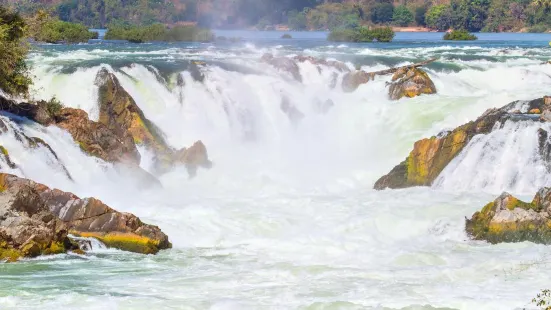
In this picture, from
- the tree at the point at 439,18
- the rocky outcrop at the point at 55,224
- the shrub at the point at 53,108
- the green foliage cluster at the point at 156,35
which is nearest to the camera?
the rocky outcrop at the point at 55,224

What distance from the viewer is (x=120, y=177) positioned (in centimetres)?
2573

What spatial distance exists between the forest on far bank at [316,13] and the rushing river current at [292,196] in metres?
59.5

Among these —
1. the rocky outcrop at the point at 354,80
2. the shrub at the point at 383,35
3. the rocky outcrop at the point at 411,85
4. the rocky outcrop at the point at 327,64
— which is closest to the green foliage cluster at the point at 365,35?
the shrub at the point at 383,35

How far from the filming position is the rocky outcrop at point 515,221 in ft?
62.8

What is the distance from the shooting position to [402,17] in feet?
453

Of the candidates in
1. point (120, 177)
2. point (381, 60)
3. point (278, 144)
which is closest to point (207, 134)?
point (278, 144)

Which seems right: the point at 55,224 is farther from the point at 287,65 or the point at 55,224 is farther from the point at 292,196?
the point at 287,65

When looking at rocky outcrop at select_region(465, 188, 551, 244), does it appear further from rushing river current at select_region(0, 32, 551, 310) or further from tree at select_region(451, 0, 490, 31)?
tree at select_region(451, 0, 490, 31)

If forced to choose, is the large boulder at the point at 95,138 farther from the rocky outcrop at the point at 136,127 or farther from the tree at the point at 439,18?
the tree at the point at 439,18

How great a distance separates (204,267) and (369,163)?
1262 cm

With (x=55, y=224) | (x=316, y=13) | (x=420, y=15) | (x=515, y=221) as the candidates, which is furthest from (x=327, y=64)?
(x=316, y=13)

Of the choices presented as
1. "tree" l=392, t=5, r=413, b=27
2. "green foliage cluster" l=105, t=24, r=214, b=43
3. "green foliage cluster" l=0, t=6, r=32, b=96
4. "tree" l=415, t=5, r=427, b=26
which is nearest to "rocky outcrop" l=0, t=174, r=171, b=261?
"green foliage cluster" l=0, t=6, r=32, b=96

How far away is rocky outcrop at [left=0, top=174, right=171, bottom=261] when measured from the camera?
17.8 m

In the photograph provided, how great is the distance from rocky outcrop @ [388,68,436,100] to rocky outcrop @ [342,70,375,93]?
1535 mm
